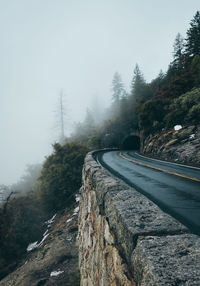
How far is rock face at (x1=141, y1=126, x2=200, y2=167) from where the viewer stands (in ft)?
40.1

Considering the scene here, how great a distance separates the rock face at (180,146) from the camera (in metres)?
12.2

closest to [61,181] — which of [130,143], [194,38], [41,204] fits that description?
[41,204]

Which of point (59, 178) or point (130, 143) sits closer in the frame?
point (59, 178)

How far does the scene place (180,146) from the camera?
1403 centimetres

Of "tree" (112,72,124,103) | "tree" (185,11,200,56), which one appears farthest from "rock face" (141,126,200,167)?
"tree" (112,72,124,103)

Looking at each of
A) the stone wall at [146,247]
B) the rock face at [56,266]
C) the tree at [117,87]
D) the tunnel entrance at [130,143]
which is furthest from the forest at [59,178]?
the tree at [117,87]

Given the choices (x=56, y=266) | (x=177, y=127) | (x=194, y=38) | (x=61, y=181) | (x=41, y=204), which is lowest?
(x=56, y=266)

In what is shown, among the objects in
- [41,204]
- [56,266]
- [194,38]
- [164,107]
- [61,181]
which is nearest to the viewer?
[56,266]

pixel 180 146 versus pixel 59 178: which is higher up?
pixel 180 146

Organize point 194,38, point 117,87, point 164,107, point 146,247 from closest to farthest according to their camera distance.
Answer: point 146,247 < point 164,107 < point 194,38 < point 117,87

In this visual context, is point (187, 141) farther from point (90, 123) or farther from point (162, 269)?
point (90, 123)

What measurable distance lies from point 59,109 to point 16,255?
3747 cm

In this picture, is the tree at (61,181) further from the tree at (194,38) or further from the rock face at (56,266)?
the tree at (194,38)

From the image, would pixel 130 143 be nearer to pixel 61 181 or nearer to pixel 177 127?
pixel 177 127
